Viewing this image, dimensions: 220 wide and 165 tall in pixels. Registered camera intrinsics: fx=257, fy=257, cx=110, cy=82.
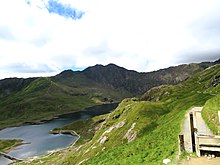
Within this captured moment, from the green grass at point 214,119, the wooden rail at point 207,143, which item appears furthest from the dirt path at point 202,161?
the green grass at point 214,119

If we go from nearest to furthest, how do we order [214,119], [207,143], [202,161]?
[202,161]
[207,143]
[214,119]

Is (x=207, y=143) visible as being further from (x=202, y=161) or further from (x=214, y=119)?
(x=214, y=119)

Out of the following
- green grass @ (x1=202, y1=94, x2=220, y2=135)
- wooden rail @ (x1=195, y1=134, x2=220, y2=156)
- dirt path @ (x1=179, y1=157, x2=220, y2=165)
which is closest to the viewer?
dirt path @ (x1=179, y1=157, x2=220, y2=165)

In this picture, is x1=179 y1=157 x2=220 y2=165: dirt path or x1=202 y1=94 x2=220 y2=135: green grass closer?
x1=179 y1=157 x2=220 y2=165: dirt path

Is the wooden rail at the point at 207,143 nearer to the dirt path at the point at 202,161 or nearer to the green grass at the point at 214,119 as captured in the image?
the dirt path at the point at 202,161

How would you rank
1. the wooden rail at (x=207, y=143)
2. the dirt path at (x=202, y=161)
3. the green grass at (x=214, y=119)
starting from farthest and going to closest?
the green grass at (x=214, y=119) < the wooden rail at (x=207, y=143) < the dirt path at (x=202, y=161)

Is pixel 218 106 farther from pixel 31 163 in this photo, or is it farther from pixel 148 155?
pixel 31 163

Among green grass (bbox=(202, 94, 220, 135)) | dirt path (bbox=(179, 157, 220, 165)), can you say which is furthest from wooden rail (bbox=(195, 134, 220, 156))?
green grass (bbox=(202, 94, 220, 135))

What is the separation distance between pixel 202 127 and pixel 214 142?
39.0 ft

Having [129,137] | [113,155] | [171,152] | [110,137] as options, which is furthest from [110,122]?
[171,152]

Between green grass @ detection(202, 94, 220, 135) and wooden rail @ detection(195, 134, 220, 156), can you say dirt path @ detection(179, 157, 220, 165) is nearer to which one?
wooden rail @ detection(195, 134, 220, 156)

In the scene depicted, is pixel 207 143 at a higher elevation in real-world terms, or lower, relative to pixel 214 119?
lower

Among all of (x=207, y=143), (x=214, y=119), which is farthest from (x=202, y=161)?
(x=214, y=119)

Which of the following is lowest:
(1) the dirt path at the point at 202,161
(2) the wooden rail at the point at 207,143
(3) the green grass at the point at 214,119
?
(1) the dirt path at the point at 202,161
